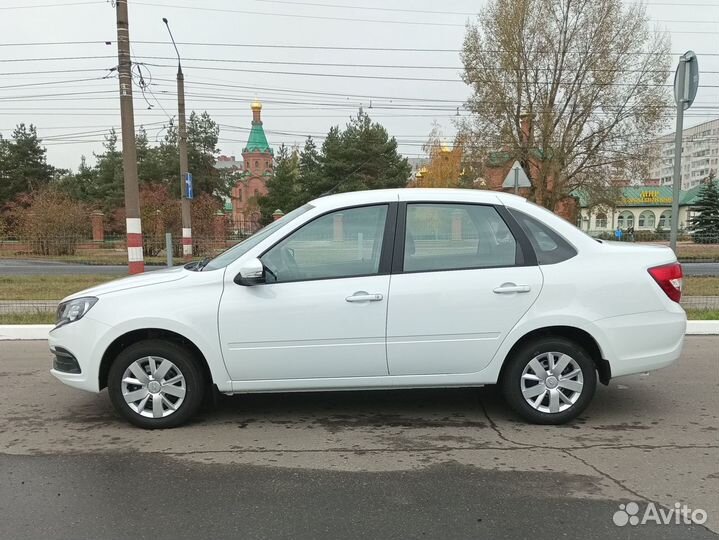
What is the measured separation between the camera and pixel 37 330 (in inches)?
316

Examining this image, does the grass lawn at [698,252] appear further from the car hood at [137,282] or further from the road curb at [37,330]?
the car hood at [137,282]

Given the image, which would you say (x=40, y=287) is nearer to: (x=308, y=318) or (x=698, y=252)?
(x=308, y=318)

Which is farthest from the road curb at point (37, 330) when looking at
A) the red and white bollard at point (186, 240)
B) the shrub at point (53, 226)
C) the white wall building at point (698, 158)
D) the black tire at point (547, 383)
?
the white wall building at point (698, 158)

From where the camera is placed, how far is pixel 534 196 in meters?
27.3

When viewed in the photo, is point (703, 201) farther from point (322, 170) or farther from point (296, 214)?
point (296, 214)

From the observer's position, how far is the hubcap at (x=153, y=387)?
4125 mm

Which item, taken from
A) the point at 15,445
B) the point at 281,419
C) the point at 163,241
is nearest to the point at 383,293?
the point at 281,419

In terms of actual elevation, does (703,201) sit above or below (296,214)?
above

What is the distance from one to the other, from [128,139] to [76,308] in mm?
7954

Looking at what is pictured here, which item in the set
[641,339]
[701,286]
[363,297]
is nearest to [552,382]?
[641,339]

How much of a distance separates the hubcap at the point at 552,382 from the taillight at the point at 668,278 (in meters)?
0.90

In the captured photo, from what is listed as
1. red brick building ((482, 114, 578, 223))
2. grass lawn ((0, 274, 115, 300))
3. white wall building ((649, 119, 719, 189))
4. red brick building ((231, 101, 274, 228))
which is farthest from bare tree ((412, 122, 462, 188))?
white wall building ((649, 119, 719, 189))

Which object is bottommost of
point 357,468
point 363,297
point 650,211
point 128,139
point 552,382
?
point 357,468

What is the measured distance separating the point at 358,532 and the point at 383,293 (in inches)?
67.6
